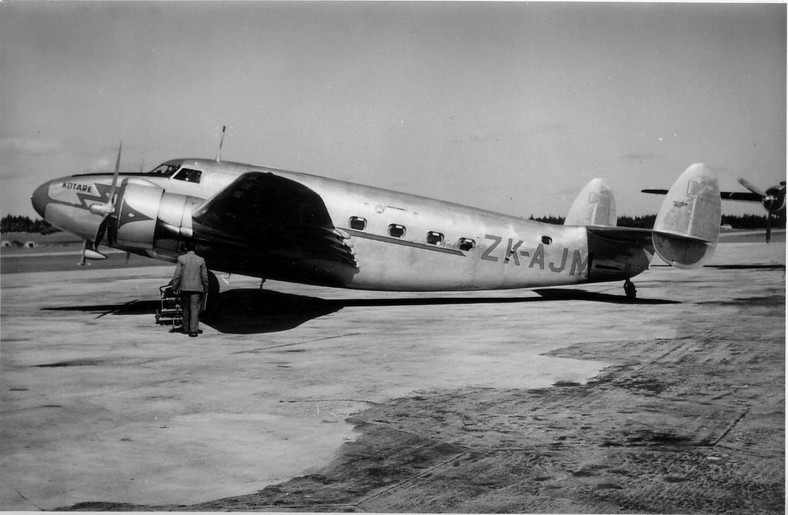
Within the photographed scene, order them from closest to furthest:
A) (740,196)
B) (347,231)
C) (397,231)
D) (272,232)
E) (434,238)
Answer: (272,232) → (347,231) → (397,231) → (434,238) → (740,196)

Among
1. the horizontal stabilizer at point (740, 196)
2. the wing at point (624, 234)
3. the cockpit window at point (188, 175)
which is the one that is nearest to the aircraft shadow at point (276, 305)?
the wing at point (624, 234)

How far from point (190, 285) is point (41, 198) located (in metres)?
3.86

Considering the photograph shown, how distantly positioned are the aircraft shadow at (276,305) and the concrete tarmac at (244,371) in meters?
0.07

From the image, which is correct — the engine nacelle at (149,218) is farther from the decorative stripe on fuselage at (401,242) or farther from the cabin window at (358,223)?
the decorative stripe on fuselage at (401,242)

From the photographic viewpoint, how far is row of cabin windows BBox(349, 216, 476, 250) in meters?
12.1

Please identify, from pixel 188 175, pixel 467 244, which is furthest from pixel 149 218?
pixel 467 244

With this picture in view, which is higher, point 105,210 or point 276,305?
point 105,210

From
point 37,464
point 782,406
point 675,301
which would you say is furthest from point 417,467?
point 675,301

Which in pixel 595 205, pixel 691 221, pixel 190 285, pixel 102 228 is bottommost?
pixel 190 285

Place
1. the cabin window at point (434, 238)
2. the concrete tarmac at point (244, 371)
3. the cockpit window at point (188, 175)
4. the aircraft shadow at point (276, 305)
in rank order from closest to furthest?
the concrete tarmac at point (244, 371)
the aircraft shadow at point (276, 305)
the cockpit window at point (188, 175)
the cabin window at point (434, 238)

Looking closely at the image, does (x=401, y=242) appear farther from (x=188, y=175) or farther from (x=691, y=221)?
(x=691, y=221)

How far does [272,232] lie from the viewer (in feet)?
37.6

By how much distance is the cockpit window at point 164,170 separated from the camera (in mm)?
11812

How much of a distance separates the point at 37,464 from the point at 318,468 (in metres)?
2.11
